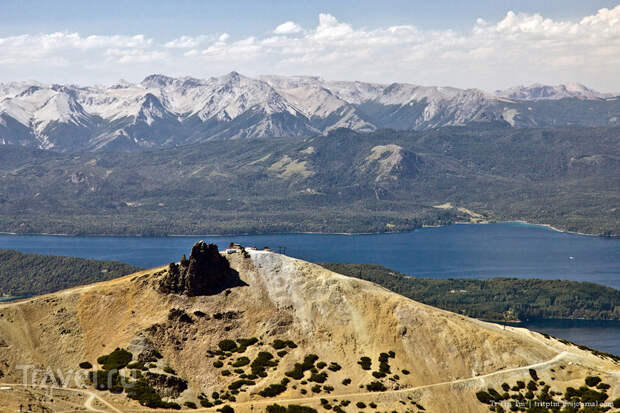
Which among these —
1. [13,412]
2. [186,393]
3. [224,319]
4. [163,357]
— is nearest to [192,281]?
[224,319]

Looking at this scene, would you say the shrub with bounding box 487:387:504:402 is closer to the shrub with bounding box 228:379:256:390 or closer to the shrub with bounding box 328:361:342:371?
the shrub with bounding box 328:361:342:371

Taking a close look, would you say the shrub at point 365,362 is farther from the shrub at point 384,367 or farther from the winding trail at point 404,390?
the winding trail at point 404,390

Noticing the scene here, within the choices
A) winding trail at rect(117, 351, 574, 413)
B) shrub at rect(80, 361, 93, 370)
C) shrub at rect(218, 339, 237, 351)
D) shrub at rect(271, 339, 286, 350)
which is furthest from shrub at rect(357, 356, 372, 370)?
shrub at rect(80, 361, 93, 370)

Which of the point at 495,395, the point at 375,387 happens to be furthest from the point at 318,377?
the point at 495,395

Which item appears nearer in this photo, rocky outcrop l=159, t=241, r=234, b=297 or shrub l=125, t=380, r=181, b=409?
shrub l=125, t=380, r=181, b=409

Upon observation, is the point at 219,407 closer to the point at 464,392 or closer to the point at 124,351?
the point at 124,351

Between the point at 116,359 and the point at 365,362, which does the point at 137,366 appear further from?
the point at 365,362

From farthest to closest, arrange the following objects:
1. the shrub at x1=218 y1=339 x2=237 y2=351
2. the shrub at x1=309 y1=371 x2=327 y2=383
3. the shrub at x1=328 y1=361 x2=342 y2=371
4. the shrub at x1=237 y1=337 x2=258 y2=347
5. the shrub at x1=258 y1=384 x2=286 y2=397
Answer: the shrub at x1=237 y1=337 x2=258 y2=347, the shrub at x1=218 y1=339 x2=237 y2=351, the shrub at x1=328 y1=361 x2=342 y2=371, the shrub at x1=309 y1=371 x2=327 y2=383, the shrub at x1=258 y1=384 x2=286 y2=397
